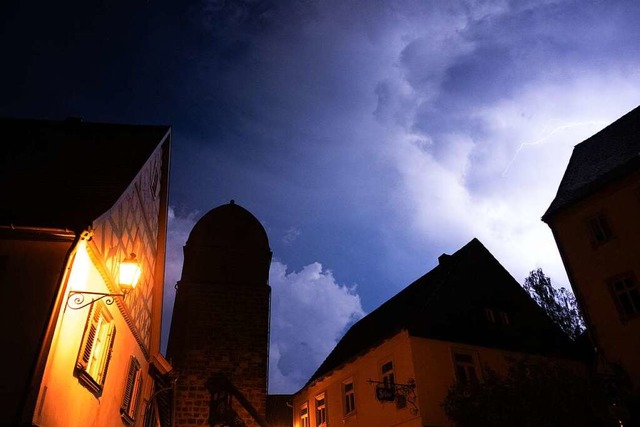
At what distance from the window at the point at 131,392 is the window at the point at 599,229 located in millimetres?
15873

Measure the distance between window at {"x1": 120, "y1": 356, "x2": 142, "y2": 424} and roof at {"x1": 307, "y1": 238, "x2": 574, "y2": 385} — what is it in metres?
8.54

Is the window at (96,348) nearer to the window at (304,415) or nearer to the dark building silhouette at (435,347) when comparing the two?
the dark building silhouette at (435,347)

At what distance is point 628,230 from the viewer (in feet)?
49.4

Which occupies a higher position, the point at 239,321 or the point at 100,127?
the point at 100,127

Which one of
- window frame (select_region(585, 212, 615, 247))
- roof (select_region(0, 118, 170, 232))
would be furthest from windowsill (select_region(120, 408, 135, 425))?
window frame (select_region(585, 212, 615, 247))

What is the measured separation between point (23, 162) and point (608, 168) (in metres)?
18.7

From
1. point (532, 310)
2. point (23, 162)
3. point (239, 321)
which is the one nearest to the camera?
point (23, 162)

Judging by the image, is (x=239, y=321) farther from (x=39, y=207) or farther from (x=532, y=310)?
(x=39, y=207)

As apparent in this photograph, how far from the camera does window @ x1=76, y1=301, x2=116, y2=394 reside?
24.4ft

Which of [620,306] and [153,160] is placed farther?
[620,306]

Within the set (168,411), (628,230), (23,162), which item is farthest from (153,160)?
(628,230)

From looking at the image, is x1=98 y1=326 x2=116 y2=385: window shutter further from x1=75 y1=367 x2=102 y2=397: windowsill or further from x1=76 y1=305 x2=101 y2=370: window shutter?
x1=76 y1=305 x2=101 y2=370: window shutter

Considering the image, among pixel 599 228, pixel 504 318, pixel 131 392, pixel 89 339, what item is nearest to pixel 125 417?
pixel 131 392

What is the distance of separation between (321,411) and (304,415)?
1687mm
